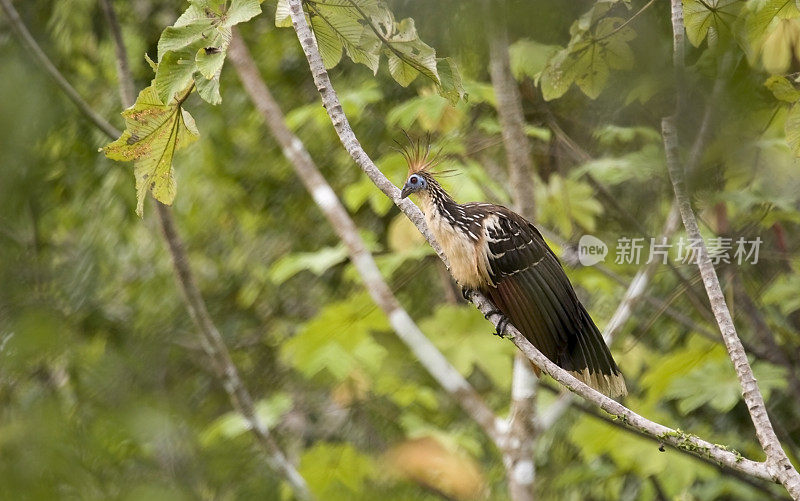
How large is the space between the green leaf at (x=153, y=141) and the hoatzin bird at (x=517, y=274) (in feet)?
1.17

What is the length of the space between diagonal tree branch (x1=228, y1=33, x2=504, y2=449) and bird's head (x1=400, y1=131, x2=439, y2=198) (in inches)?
35.9

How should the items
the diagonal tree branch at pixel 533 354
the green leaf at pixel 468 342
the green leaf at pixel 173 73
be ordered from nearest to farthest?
the diagonal tree branch at pixel 533 354
the green leaf at pixel 173 73
the green leaf at pixel 468 342

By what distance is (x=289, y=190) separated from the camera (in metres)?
3.42

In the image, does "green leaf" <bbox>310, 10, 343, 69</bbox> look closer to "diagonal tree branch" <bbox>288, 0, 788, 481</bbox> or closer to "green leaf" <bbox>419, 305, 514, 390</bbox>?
"diagonal tree branch" <bbox>288, 0, 788, 481</bbox>

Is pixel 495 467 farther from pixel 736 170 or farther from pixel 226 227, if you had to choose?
pixel 736 170

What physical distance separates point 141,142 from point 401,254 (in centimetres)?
128

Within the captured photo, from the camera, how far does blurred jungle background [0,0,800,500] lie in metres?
1.48

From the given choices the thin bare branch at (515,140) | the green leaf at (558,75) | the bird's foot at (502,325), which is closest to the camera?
the bird's foot at (502,325)

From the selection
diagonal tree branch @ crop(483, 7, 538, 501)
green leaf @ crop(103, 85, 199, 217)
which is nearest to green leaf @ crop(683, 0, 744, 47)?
diagonal tree branch @ crop(483, 7, 538, 501)

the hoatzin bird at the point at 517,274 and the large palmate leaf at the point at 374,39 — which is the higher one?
the large palmate leaf at the point at 374,39

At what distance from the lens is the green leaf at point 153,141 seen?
1.29 metres

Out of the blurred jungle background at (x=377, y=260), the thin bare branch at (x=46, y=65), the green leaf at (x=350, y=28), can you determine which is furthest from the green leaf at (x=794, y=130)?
the thin bare branch at (x=46, y=65)

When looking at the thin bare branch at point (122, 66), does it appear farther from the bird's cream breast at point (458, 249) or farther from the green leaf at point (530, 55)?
the bird's cream breast at point (458, 249)

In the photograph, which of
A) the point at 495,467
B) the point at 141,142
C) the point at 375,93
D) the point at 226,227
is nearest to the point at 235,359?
the point at 226,227
